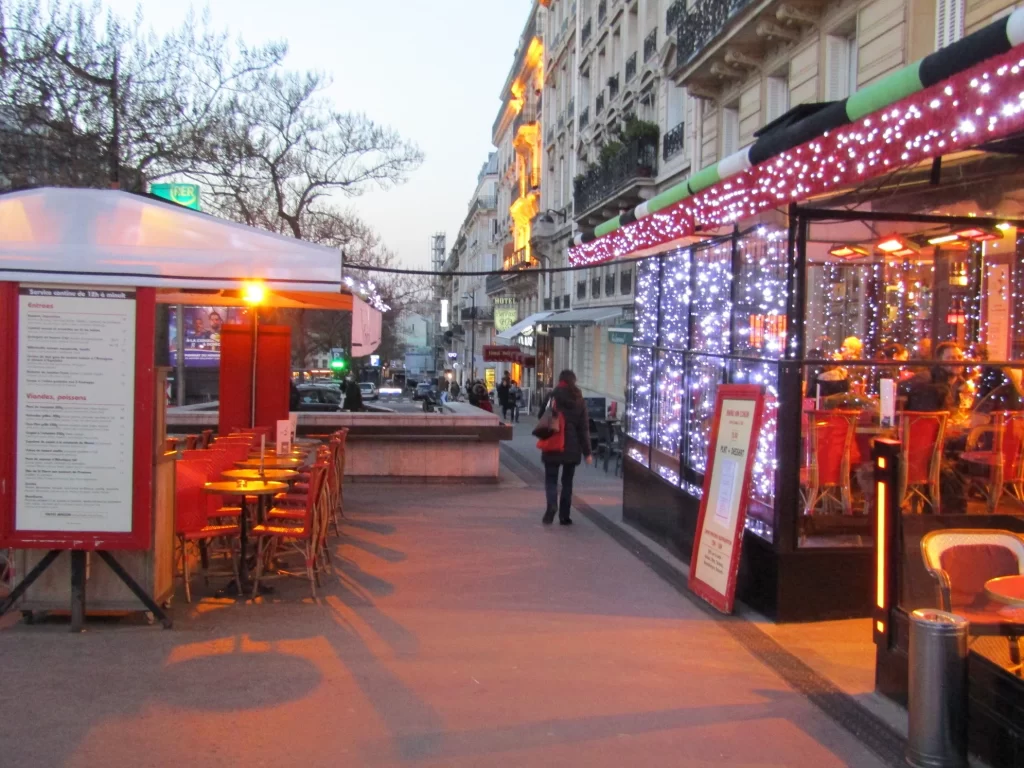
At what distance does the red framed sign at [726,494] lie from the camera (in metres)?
7.26

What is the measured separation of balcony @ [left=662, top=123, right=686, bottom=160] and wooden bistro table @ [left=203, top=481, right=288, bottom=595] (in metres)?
17.5

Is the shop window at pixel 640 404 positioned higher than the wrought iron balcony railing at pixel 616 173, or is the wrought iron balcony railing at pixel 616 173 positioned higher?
the wrought iron balcony railing at pixel 616 173

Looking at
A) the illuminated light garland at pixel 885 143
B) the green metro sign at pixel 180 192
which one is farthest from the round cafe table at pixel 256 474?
the green metro sign at pixel 180 192

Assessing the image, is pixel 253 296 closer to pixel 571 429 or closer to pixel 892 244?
pixel 571 429

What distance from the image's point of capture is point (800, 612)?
283 inches

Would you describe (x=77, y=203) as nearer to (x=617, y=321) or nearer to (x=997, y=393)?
(x=997, y=393)

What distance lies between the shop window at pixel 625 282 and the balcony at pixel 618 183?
1.79 m

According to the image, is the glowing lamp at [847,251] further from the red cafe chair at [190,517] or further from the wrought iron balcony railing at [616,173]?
the wrought iron balcony railing at [616,173]

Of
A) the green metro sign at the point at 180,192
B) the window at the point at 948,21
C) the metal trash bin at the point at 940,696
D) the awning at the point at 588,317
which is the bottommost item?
the metal trash bin at the point at 940,696

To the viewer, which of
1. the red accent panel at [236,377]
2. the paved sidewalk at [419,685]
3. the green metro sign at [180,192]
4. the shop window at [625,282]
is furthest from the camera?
the shop window at [625,282]

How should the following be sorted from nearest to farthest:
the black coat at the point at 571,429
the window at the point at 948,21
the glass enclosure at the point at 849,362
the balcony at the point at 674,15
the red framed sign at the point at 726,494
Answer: the red framed sign at the point at 726,494
the glass enclosure at the point at 849,362
the black coat at the point at 571,429
the window at the point at 948,21
the balcony at the point at 674,15

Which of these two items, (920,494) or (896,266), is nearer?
(920,494)

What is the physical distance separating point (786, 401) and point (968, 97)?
308cm

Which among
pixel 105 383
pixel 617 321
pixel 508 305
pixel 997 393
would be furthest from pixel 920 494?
pixel 508 305
